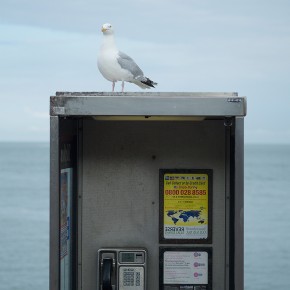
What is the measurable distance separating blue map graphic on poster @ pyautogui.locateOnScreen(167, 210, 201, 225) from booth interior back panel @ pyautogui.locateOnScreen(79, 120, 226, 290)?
0.09 meters

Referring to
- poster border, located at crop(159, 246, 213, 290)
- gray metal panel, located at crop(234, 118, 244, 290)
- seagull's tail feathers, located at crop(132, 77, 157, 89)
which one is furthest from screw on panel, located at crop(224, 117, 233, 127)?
poster border, located at crop(159, 246, 213, 290)

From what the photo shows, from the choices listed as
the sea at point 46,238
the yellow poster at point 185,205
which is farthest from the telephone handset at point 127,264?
the sea at point 46,238

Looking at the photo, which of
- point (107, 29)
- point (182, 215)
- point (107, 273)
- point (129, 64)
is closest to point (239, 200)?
point (182, 215)

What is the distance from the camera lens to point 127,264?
4773 millimetres

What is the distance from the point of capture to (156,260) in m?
4.82

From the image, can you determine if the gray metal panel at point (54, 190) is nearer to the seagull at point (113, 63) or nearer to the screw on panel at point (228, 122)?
the seagull at point (113, 63)

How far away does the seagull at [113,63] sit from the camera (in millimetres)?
4703

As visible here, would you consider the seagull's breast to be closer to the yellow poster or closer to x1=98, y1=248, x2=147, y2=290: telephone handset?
the yellow poster

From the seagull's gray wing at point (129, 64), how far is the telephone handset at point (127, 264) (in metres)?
1.03

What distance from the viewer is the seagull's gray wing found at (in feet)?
15.4

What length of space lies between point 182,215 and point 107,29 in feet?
3.85

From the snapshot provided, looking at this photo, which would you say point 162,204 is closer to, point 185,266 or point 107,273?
point 185,266

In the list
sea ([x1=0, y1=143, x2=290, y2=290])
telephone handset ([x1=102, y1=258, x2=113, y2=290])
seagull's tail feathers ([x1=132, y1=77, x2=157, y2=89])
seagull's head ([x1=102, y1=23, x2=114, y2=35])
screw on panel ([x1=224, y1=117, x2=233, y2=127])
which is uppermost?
seagull's head ([x1=102, y1=23, x2=114, y2=35])

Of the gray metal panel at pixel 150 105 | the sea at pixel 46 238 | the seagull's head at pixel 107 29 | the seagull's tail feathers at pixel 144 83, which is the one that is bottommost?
the sea at pixel 46 238
